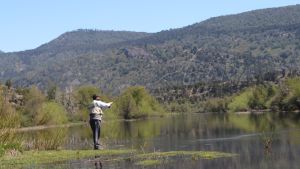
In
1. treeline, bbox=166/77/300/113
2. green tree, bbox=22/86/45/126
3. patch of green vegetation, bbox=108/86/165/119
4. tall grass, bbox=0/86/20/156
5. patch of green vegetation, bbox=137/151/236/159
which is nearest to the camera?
patch of green vegetation, bbox=137/151/236/159

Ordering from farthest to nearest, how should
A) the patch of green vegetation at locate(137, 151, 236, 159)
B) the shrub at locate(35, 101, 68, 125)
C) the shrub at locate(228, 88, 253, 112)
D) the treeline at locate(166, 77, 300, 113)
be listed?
the shrub at locate(228, 88, 253, 112) < the treeline at locate(166, 77, 300, 113) < the shrub at locate(35, 101, 68, 125) < the patch of green vegetation at locate(137, 151, 236, 159)

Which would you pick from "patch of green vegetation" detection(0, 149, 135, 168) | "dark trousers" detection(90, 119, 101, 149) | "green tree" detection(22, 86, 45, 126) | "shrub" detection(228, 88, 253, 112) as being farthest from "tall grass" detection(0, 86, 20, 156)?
"shrub" detection(228, 88, 253, 112)

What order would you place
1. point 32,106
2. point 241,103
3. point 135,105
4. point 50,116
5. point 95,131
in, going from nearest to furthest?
point 95,131
point 50,116
point 32,106
point 135,105
point 241,103

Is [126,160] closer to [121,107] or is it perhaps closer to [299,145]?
[299,145]

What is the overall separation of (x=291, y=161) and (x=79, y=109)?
154385 millimetres

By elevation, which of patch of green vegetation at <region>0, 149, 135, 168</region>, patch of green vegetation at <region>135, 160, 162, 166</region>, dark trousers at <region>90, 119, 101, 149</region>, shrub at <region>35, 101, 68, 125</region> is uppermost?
dark trousers at <region>90, 119, 101, 149</region>

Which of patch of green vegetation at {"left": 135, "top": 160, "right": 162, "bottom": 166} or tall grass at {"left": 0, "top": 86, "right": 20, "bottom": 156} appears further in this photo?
tall grass at {"left": 0, "top": 86, "right": 20, "bottom": 156}

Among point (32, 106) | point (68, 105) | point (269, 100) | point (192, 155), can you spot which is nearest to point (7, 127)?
point (192, 155)

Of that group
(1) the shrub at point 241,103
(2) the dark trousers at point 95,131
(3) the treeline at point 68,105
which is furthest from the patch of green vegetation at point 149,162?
→ (1) the shrub at point 241,103

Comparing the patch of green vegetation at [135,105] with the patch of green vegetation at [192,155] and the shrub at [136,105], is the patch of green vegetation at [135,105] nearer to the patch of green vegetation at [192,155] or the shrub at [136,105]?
the shrub at [136,105]

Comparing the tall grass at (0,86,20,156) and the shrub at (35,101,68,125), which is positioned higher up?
the tall grass at (0,86,20,156)

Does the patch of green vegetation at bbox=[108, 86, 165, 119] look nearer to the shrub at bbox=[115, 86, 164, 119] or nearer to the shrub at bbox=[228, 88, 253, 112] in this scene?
the shrub at bbox=[115, 86, 164, 119]

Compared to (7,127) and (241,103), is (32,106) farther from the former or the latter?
(7,127)

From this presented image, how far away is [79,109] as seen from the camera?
17375 centimetres
